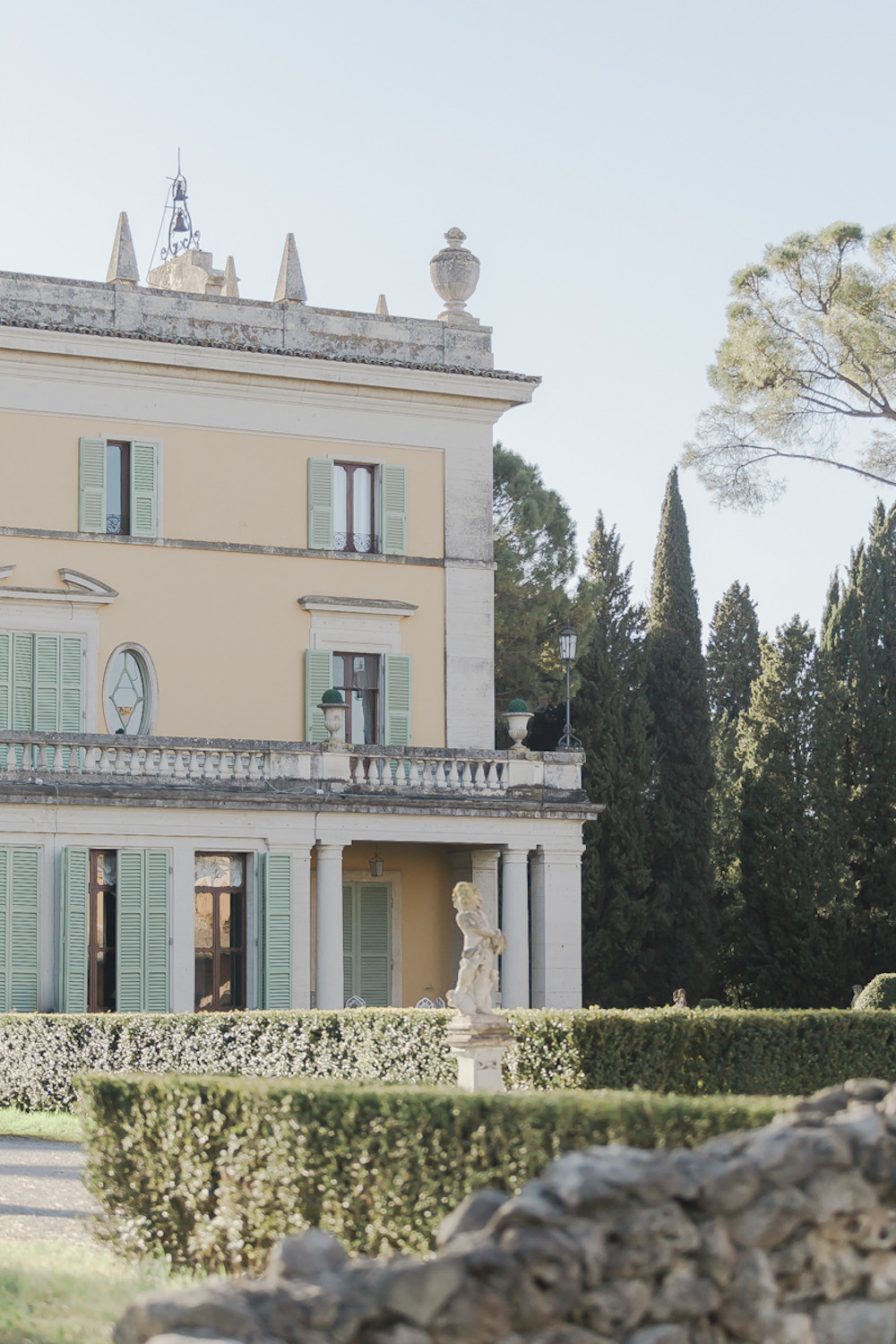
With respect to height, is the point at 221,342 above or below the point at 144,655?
above

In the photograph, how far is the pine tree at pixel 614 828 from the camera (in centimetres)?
3397

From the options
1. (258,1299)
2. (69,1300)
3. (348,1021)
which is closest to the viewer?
(258,1299)

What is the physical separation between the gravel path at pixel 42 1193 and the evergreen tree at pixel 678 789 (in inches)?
746

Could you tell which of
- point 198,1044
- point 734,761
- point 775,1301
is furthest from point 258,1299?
point 734,761

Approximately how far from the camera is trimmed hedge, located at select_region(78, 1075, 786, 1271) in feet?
26.3

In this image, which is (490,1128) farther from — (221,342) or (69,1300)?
(221,342)

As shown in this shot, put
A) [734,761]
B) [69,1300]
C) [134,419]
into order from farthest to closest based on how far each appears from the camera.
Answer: [734,761] → [134,419] → [69,1300]

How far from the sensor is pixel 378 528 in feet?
95.7

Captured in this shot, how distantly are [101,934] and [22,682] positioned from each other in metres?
4.16

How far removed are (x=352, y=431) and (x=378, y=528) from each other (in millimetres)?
1643

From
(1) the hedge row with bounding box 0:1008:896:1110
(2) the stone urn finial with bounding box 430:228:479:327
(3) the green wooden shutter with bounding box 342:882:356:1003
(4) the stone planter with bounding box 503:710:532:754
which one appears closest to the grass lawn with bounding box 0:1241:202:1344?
(1) the hedge row with bounding box 0:1008:896:1110

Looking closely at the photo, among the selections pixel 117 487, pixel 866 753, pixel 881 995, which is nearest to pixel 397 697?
pixel 117 487

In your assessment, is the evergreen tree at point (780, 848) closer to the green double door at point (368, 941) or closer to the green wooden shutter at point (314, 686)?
the green double door at point (368, 941)

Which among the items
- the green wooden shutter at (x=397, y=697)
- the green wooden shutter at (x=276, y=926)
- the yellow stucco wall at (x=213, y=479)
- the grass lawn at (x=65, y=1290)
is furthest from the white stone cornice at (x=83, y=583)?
the grass lawn at (x=65, y=1290)
